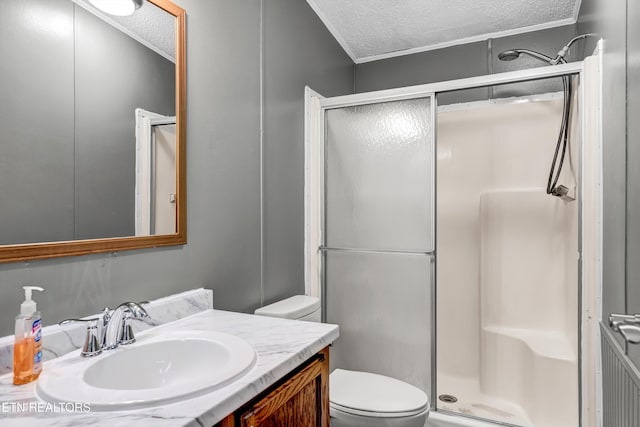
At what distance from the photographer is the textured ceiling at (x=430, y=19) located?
2.29m

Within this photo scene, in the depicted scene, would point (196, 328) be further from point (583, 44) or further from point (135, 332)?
point (583, 44)

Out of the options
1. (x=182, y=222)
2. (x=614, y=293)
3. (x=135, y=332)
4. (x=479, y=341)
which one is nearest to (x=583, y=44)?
(x=614, y=293)

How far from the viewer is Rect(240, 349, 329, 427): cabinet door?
35.0 inches

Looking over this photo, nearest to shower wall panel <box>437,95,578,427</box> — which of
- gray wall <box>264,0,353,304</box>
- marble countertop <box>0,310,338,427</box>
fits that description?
gray wall <box>264,0,353,304</box>

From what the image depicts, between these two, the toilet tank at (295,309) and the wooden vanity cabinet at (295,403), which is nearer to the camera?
the wooden vanity cabinet at (295,403)

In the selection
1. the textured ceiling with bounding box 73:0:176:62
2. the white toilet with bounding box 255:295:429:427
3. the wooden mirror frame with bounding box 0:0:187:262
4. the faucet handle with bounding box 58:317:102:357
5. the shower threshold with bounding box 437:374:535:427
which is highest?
the textured ceiling with bounding box 73:0:176:62

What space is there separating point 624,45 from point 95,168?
174 centimetres

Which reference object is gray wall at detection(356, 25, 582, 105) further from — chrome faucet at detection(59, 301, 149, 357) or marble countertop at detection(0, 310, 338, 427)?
chrome faucet at detection(59, 301, 149, 357)

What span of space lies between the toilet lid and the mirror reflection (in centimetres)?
108

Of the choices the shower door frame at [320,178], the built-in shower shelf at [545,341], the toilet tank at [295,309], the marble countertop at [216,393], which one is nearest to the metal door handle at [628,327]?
the marble countertop at [216,393]

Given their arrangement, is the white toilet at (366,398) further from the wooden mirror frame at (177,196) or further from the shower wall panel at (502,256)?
the shower wall panel at (502,256)

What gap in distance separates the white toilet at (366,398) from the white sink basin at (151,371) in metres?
0.62

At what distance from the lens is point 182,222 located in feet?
4.52

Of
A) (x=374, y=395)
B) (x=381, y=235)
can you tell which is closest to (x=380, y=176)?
(x=381, y=235)
